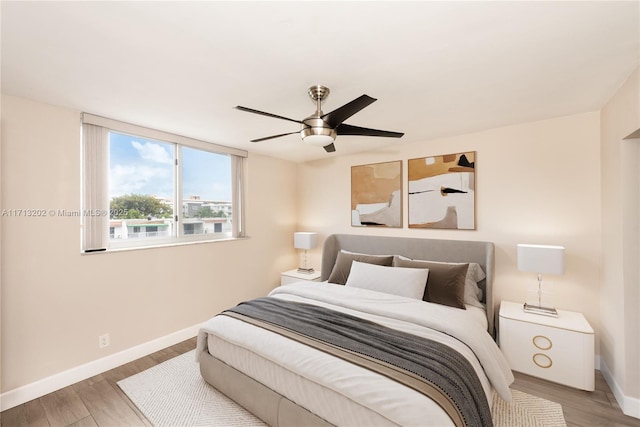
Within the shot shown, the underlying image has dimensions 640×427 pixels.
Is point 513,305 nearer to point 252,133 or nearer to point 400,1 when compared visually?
point 400,1

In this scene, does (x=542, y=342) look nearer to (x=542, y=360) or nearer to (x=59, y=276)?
(x=542, y=360)

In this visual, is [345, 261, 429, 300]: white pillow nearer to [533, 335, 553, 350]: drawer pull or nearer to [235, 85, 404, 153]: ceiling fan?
[533, 335, 553, 350]: drawer pull

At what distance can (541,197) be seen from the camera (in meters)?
2.80

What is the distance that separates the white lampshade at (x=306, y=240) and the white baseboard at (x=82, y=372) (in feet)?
6.28

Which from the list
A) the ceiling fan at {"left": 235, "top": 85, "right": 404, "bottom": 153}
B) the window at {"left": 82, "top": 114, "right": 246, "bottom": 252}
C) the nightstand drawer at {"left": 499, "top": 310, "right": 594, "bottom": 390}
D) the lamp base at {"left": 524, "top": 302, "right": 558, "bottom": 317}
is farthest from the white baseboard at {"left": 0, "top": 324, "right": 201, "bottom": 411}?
the lamp base at {"left": 524, "top": 302, "right": 558, "bottom": 317}

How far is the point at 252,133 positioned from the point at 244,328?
2085mm

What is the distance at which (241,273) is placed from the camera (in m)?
3.93

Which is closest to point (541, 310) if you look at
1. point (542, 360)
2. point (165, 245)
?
point (542, 360)

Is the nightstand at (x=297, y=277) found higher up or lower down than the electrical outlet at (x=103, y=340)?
higher up

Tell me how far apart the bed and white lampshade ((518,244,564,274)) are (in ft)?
1.04

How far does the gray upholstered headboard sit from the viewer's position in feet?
9.30

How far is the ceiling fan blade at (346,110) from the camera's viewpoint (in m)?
1.62

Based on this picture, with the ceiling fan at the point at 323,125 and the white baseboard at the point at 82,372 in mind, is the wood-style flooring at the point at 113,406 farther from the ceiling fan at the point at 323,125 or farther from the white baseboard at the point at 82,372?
the ceiling fan at the point at 323,125

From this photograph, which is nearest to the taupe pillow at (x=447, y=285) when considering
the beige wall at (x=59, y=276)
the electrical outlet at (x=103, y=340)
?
the beige wall at (x=59, y=276)
